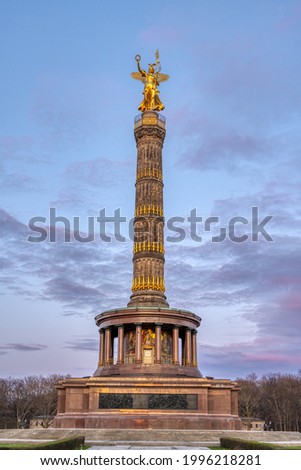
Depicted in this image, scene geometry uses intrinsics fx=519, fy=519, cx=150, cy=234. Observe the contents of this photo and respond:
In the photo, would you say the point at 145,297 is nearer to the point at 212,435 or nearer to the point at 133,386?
the point at 133,386

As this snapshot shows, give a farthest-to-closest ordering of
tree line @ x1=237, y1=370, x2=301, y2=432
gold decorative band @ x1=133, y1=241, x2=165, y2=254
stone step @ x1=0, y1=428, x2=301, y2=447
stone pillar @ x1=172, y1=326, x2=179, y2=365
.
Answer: tree line @ x1=237, y1=370, x2=301, y2=432, gold decorative band @ x1=133, y1=241, x2=165, y2=254, stone pillar @ x1=172, y1=326, x2=179, y2=365, stone step @ x1=0, y1=428, x2=301, y2=447

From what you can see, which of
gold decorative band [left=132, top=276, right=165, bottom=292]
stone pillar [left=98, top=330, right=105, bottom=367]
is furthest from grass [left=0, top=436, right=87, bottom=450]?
→ gold decorative band [left=132, top=276, right=165, bottom=292]

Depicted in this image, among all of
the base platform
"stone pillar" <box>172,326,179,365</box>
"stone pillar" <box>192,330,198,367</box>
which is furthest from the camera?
"stone pillar" <box>192,330,198,367</box>

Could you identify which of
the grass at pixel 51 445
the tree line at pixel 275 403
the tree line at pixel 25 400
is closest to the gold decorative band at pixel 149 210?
the grass at pixel 51 445

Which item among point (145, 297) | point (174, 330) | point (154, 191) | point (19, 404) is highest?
point (154, 191)

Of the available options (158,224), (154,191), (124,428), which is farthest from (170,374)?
(154,191)

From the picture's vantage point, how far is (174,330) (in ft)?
115

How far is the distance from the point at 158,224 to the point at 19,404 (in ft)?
128

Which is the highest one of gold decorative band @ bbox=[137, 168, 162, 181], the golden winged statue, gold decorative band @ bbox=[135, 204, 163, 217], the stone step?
the golden winged statue

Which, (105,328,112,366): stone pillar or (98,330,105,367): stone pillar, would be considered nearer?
(105,328,112,366): stone pillar

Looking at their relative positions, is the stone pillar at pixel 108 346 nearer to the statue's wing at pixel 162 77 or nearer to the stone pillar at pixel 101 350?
the stone pillar at pixel 101 350

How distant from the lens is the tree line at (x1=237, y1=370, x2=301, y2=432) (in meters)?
62.2

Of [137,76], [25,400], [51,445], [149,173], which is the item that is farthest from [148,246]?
[25,400]

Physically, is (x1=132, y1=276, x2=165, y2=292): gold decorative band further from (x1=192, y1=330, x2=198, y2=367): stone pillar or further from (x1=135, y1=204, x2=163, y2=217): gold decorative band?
(x1=135, y1=204, x2=163, y2=217): gold decorative band
